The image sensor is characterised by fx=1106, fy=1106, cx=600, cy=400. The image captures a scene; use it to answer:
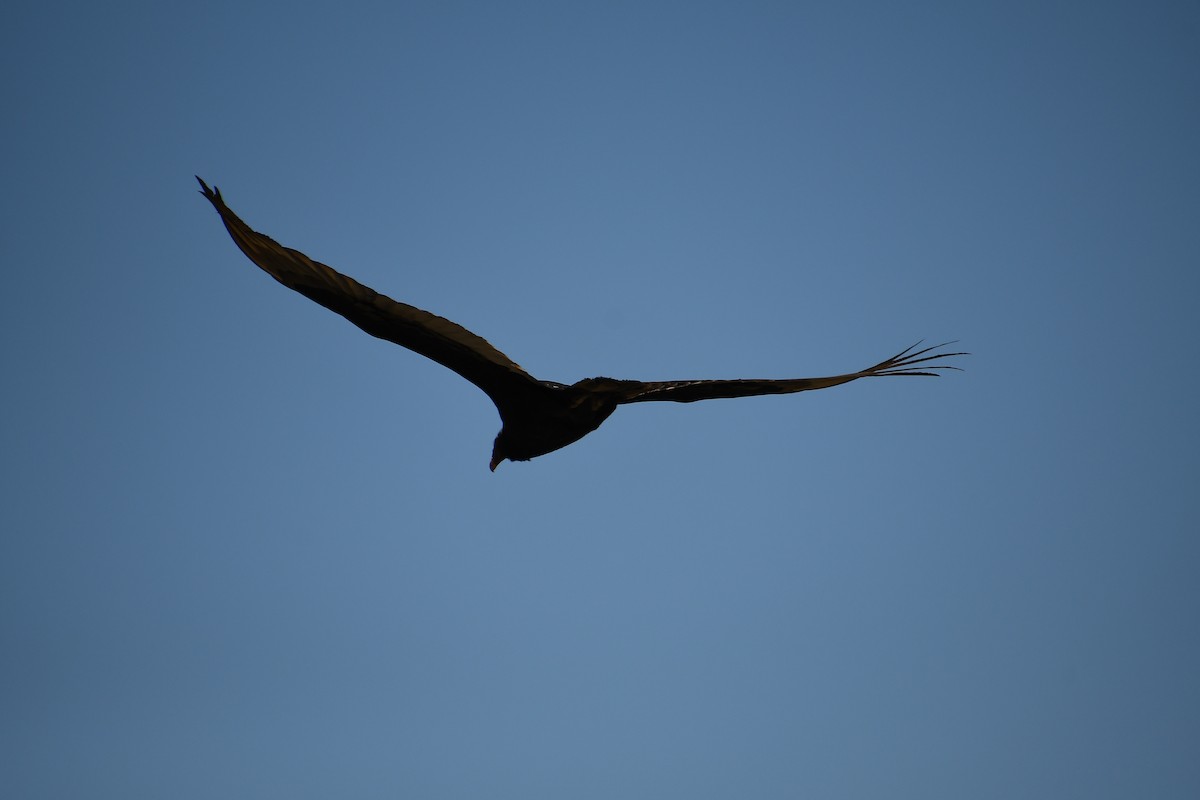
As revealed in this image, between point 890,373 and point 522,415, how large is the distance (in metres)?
2.99

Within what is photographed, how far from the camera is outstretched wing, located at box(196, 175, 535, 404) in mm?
7668

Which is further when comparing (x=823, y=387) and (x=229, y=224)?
(x=823, y=387)

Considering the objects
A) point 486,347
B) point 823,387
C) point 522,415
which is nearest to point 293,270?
point 486,347

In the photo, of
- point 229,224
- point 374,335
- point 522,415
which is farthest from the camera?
point 522,415

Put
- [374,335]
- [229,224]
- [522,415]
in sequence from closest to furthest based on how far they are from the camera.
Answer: [229,224], [374,335], [522,415]

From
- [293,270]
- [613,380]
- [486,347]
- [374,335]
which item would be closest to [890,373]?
[613,380]

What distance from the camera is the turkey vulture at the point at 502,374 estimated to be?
25.5ft

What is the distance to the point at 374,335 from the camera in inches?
326

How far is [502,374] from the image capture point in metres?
8.55

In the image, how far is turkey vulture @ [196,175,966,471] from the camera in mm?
7766

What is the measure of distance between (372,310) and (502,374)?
3.82ft

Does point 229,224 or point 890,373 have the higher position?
point 890,373

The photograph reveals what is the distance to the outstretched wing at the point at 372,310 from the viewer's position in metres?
7.67

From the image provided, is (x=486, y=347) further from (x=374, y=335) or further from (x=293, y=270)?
(x=293, y=270)
